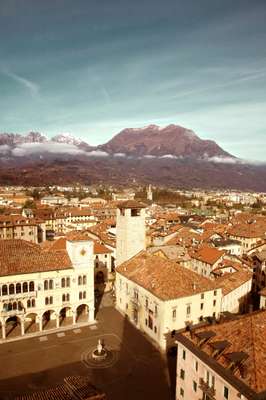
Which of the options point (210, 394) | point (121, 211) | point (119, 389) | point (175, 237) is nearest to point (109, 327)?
point (119, 389)

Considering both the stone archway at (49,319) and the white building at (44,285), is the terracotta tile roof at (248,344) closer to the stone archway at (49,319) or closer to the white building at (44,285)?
the white building at (44,285)

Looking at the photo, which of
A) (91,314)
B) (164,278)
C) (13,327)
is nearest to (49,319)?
(13,327)

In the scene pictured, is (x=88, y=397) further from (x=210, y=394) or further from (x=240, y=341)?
(x=240, y=341)

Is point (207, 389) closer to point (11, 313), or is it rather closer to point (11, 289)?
point (11, 313)

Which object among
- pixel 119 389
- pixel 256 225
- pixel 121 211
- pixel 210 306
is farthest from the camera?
pixel 256 225

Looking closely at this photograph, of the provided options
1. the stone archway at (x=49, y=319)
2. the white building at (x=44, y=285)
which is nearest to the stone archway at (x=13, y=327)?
the white building at (x=44, y=285)

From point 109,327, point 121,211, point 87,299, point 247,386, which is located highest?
point 121,211

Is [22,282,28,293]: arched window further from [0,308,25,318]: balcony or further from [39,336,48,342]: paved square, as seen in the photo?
[39,336,48,342]: paved square
